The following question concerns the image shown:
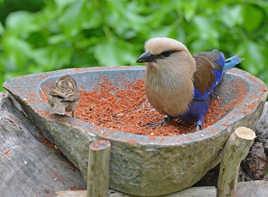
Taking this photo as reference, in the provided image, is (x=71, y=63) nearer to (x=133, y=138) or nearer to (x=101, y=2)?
(x=101, y=2)

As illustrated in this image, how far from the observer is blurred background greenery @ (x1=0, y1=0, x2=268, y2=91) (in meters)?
3.89

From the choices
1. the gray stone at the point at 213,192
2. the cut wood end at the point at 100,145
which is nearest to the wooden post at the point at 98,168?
the cut wood end at the point at 100,145

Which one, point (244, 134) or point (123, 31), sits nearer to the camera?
point (244, 134)

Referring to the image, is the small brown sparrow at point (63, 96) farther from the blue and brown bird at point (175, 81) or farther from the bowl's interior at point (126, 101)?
the blue and brown bird at point (175, 81)

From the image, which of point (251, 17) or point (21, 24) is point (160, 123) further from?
point (21, 24)

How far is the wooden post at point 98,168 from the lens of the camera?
2.08 meters

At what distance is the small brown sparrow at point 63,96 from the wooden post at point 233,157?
835 mm

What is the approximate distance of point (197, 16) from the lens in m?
4.00

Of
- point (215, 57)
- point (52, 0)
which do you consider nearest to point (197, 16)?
point (215, 57)

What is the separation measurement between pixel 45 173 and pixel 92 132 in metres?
0.51

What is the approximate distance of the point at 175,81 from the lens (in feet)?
8.07

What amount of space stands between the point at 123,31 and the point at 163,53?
1861 millimetres

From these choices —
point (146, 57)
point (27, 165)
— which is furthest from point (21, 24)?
point (146, 57)

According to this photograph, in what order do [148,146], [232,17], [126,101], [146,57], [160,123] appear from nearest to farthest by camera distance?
[148,146], [146,57], [160,123], [126,101], [232,17]
